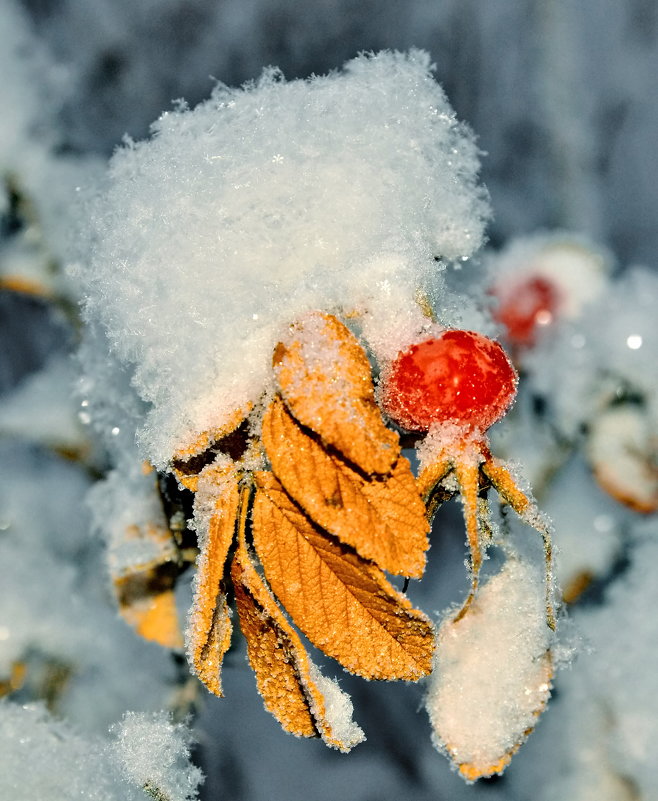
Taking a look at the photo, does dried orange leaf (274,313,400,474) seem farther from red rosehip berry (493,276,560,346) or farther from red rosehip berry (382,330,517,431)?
red rosehip berry (493,276,560,346)

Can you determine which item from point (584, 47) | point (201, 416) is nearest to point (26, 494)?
point (201, 416)

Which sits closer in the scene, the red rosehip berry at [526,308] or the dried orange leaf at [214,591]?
the dried orange leaf at [214,591]

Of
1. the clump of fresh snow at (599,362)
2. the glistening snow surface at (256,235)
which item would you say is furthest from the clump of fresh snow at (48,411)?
the clump of fresh snow at (599,362)

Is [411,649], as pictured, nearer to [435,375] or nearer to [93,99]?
[435,375]

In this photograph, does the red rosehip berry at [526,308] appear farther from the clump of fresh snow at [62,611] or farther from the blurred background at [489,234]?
the clump of fresh snow at [62,611]

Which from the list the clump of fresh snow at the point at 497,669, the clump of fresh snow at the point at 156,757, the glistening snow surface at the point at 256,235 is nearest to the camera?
the glistening snow surface at the point at 256,235

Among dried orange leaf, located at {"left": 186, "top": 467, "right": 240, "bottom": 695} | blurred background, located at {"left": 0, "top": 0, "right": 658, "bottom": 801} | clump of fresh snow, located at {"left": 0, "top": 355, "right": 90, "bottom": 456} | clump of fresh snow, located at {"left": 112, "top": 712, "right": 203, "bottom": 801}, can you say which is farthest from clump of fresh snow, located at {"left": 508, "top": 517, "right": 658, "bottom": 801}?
clump of fresh snow, located at {"left": 0, "top": 355, "right": 90, "bottom": 456}
